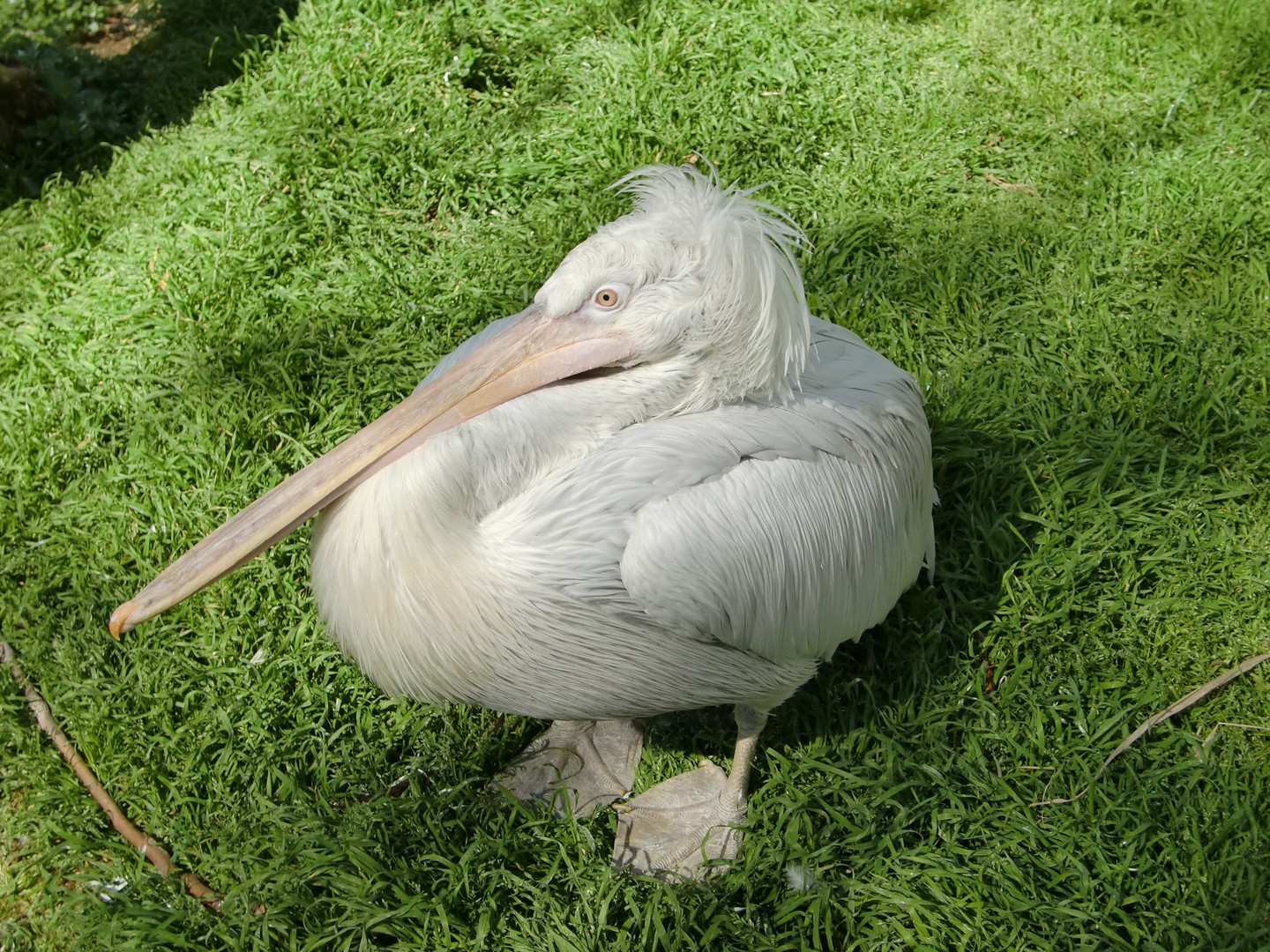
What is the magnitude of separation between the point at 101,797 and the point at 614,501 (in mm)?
1617

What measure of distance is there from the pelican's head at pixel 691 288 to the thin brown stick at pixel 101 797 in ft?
5.30

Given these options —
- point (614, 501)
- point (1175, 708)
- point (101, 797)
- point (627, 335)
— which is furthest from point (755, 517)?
point (101, 797)

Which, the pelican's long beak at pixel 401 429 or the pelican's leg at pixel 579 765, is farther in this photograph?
the pelican's leg at pixel 579 765

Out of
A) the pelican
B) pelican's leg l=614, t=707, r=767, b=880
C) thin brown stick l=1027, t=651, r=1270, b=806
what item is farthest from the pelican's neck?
thin brown stick l=1027, t=651, r=1270, b=806

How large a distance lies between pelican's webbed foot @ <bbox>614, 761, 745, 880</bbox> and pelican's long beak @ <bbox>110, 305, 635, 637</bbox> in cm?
115

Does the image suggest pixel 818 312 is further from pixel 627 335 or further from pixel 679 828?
pixel 679 828

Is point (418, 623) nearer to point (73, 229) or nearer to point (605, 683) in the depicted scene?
point (605, 683)

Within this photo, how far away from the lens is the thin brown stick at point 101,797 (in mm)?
2439

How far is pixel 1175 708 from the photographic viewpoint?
2598 millimetres

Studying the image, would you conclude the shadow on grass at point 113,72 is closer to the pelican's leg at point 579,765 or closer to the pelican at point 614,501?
the pelican at point 614,501

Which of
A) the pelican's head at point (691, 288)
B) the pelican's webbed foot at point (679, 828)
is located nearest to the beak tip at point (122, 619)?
the pelican's head at point (691, 288)

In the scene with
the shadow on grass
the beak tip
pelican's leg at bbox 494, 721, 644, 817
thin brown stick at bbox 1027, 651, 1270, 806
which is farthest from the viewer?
the shadow on grass

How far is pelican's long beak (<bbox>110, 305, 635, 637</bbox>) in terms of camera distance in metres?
1.95

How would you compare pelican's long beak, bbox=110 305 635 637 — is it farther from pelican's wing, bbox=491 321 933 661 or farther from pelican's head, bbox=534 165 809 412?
pelican's wing, bbox=491 321 933 661
